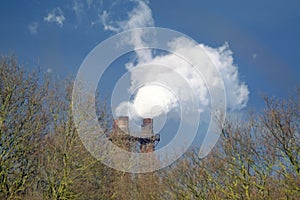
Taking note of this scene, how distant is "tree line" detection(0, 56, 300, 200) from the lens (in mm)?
19938

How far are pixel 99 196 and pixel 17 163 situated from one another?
547 centimetres

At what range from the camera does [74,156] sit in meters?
22.3

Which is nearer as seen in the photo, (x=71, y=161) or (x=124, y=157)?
(x=71, y=161)

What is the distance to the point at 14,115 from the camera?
2112 cm

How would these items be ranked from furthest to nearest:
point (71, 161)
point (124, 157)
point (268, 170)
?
point (124, 157), point (71, 161), point (268, 170)

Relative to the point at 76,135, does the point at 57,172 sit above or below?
below

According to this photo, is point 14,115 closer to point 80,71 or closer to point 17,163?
point 17,163

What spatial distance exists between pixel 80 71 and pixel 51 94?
85.7 inches

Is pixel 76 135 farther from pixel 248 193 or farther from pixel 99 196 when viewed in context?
pixel 248 193

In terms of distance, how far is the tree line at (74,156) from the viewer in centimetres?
1994

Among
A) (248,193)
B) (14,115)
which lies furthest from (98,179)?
(248,193)

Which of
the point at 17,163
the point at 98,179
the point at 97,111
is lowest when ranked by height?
the point at 17,163

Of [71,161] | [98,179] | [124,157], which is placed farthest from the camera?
[124,157]

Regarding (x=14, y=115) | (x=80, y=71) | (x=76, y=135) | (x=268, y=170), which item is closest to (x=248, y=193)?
(x=268, y=170)
